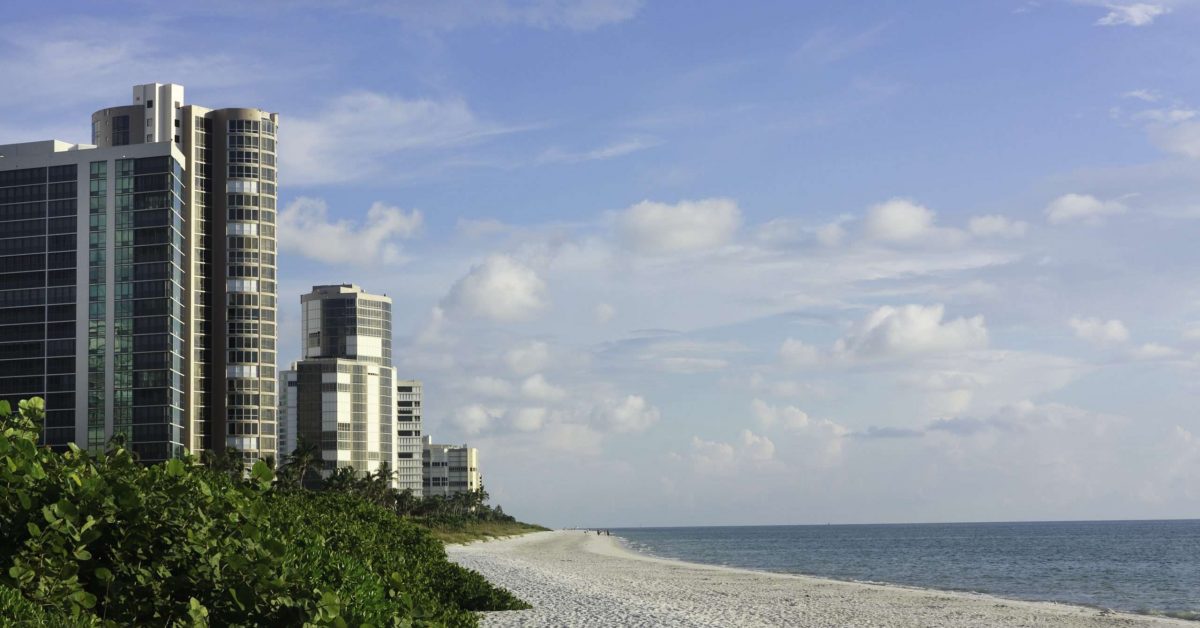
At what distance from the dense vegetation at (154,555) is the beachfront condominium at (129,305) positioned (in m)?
130

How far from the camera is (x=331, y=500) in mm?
24062

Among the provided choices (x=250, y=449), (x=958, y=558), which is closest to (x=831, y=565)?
(x=958, y=558)

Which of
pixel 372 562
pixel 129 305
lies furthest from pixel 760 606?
pixel 129 305

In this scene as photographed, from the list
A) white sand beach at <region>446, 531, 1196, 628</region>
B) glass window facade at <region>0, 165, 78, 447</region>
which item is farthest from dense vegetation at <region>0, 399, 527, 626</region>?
glass window facade at <region>0, 165, 78, 447</region>

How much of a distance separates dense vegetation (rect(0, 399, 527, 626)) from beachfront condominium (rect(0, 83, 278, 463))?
129602mm

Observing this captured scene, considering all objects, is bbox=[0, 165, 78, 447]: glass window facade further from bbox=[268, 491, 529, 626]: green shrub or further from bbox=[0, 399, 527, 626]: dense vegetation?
bbox=[0, 399, 527, 626]: dense vegetation

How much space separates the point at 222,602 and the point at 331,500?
1489cm

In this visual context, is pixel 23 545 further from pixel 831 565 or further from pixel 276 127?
pixel 276 127

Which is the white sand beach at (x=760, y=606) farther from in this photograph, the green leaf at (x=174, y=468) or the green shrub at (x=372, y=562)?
the green leaf at (x=174, y=468)

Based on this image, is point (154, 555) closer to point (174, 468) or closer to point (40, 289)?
point (174, 468)

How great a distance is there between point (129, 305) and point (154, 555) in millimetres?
142754

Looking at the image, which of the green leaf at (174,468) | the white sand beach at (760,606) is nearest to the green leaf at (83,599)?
the green leaf at (174,468)

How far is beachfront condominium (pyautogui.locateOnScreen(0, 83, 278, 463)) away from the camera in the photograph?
139m

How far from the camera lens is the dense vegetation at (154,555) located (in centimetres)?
919
